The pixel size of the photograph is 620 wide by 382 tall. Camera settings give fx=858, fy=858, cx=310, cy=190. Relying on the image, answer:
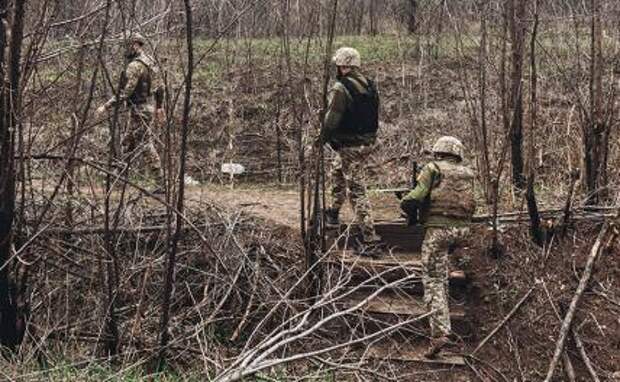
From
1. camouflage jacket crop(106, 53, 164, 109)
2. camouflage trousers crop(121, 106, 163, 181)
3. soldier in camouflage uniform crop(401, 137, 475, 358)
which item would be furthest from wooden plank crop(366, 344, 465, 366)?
camouflage jacket crop(106, 53, 164, 109)

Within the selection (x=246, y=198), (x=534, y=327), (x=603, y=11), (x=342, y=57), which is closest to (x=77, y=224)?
(x=342, y=57)

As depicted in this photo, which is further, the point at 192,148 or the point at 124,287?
the point at 192,148

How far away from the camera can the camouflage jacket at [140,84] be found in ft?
30.6

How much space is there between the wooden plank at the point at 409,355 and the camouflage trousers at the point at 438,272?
0.22m

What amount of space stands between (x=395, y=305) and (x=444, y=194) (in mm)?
1523

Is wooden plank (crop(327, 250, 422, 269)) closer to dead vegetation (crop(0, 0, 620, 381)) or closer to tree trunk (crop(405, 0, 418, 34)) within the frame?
dead vegetation (crop(0, 0, 620, 381))

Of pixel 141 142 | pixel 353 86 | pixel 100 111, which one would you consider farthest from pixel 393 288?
pixel 100 111

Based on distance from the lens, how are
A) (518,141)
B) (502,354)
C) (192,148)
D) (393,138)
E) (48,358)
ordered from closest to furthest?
1. (48,358)
2. (502,354)
3. (518,141)
4. (393,138)
5. (192,148)

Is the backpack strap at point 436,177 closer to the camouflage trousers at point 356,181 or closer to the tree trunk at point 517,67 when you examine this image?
the camouflage trousers at point 356,181

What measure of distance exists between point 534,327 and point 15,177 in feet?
16.1

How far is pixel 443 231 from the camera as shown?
748 cm

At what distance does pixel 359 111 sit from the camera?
26.9 ft

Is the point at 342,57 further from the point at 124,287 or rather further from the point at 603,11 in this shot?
the point at 603,11

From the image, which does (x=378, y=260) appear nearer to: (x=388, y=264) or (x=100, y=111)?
(x=388, y=264)
